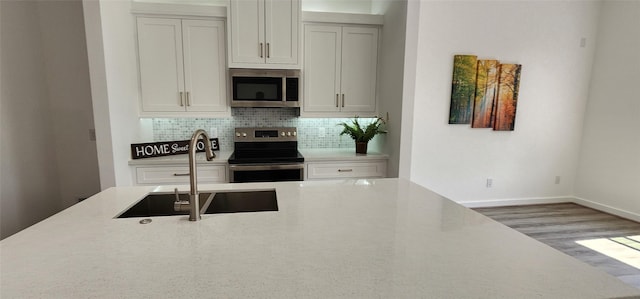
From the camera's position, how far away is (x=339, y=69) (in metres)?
3.23

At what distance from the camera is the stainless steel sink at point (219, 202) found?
4.95 ft

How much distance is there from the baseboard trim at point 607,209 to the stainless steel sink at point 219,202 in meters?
4.47

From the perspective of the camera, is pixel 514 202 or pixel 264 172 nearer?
pixel 264 172

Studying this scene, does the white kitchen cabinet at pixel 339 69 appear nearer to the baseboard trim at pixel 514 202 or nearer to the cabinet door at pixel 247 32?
the cabinet door at pixel 247 32


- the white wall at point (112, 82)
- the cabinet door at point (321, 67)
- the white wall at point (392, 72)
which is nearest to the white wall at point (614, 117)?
the white wall at point (392, 72)

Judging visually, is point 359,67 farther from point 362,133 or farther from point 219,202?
point 219,202

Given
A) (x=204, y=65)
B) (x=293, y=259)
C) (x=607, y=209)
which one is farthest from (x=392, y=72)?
(x=607, y=209)

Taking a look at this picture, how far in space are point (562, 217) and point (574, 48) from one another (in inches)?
86.1

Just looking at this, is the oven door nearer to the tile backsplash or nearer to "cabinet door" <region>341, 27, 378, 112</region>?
the tile backsplash

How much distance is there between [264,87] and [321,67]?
645mm

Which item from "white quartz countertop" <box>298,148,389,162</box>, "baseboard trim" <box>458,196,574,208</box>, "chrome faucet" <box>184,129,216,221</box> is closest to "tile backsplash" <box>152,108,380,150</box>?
"white quartz countertop" <box>298,148,389,162</box>

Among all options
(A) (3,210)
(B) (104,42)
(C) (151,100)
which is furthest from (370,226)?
(A) (3,210)

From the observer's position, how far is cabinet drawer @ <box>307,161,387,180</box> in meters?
3.06

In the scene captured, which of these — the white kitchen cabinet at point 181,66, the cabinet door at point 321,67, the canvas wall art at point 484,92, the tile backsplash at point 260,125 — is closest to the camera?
the white kitchen cabinet at point 181,66
